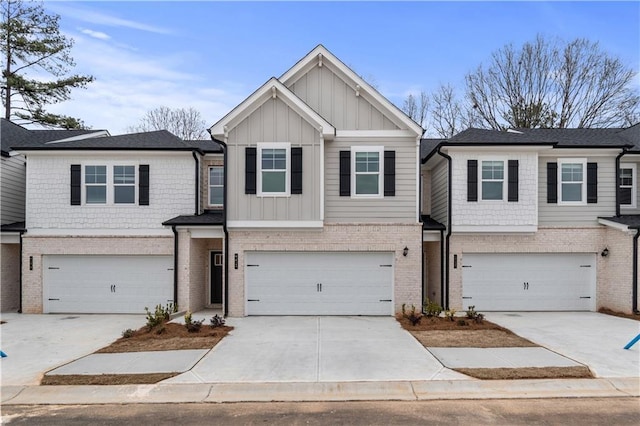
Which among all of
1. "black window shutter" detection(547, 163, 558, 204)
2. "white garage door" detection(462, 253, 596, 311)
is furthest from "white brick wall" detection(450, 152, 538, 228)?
"white garage door" detection(462, 253, 596, 311)

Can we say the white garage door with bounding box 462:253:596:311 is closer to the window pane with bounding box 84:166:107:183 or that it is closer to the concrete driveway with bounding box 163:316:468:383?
the concrete driveway with bounding box 163:316:468:383

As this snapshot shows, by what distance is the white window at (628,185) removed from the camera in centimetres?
1477

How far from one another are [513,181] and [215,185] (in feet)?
A: 32.8

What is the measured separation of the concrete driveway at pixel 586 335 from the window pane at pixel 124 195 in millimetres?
11877

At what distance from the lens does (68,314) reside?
1368 centimetres

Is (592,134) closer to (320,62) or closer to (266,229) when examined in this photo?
(320,62)

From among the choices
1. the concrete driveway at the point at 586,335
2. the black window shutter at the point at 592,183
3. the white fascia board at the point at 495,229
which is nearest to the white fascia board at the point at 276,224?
the white fascia board at the point at 495,229

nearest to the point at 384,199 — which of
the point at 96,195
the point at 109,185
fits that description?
the point at 109,185

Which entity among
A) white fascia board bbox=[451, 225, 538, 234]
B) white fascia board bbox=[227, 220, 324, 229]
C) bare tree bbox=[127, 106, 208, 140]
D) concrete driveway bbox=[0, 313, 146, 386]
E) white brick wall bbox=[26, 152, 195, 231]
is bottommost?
concrete driveway bbox=[0, 313, 146, 386]

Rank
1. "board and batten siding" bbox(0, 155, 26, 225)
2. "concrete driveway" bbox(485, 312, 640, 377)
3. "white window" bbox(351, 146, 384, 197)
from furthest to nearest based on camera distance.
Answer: "board and batten siding" bbox(0, 155, 26, 225)
"white window" bbox(351, 146, 384, 197)
"concrete driveway" bbox(485, 312, 640, 377)

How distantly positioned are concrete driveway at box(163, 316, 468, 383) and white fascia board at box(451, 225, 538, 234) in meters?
3.83

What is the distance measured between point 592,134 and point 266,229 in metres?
12.5

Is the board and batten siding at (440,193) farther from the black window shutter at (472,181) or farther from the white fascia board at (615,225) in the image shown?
the white fascia board at (615,225)

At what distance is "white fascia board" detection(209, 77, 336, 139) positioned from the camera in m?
12.4
